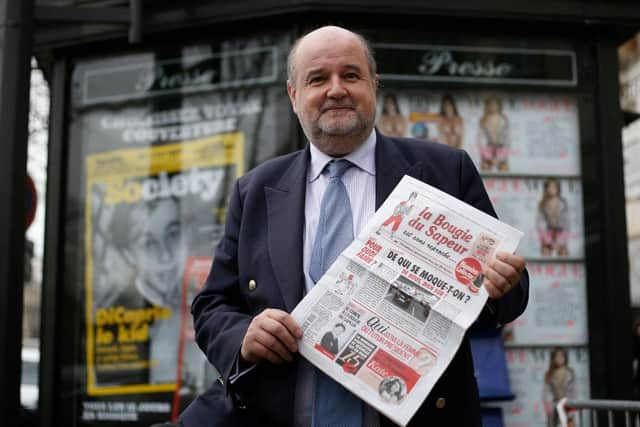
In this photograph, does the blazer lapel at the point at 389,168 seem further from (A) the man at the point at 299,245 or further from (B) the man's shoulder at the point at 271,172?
(B) the man's shoulder at the point at 271,172

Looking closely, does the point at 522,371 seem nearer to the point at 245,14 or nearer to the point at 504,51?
the point at 504,51

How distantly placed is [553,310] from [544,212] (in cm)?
71

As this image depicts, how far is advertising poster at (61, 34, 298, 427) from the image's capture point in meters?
5.54

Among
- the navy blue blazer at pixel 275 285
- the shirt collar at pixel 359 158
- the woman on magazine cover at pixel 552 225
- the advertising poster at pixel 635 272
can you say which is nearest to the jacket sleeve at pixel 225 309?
the navy blue blazer at pixel 275 285

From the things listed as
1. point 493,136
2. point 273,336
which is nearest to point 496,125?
point 493,136

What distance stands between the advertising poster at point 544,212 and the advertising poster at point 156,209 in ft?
5.26

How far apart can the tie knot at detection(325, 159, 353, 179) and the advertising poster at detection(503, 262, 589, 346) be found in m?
3.51

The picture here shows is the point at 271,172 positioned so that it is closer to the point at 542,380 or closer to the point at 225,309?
the point at 225,309

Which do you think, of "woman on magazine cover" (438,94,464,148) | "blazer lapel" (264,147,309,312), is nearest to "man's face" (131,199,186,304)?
"woman on magazine cover" (438,94,464,148)

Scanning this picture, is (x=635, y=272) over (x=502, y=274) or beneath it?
over

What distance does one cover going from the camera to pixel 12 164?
407cm

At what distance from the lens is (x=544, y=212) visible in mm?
5484

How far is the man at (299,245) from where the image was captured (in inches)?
73.9

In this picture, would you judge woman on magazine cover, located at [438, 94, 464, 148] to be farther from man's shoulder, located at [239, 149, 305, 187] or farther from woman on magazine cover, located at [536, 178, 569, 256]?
man's shoulder, located at [239, 149, 305, 187]
